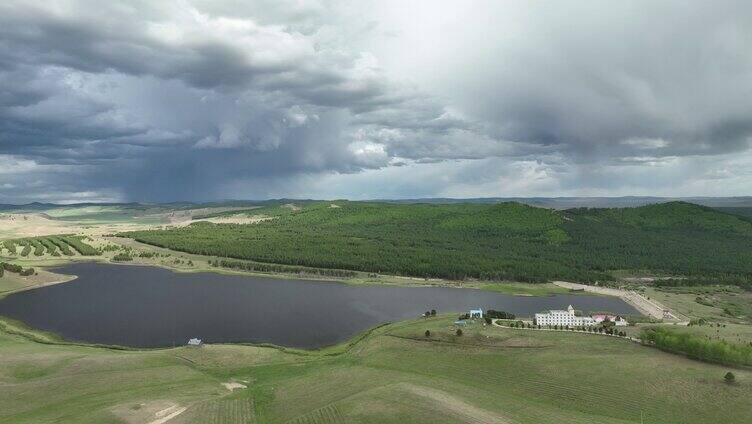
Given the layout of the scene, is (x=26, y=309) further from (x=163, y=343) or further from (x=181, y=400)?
(x=181, y=400)

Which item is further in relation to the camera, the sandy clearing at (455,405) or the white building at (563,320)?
the white building at (563,320)

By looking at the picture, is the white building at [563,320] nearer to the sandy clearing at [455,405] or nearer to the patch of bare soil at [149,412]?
the sandy clearing at [455,405]

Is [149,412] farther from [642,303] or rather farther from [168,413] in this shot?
[642,303]

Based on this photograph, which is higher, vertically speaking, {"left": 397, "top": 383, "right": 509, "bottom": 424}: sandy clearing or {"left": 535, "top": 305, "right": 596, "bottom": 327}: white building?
{"left": 535, "top": 305, "right": 596, "bottom": 327}: white building

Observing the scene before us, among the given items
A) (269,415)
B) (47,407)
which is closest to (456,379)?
(269,415)

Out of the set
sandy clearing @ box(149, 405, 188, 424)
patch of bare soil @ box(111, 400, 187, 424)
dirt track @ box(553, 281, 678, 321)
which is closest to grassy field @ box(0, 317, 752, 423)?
patch of bare soil @ box(111, 400, 187, 424)

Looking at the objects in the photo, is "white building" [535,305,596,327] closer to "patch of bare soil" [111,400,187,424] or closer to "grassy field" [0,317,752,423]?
"grassy field" [0,317,752,423]

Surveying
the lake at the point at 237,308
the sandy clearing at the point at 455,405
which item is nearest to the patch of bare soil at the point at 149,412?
the sandy clearing at the point at 455,405
